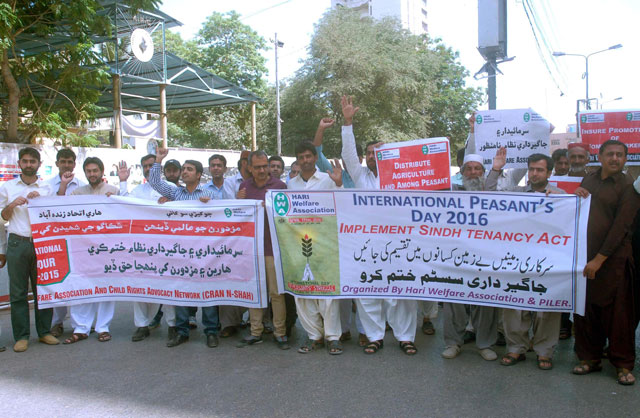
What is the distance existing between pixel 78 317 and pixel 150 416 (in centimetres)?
235

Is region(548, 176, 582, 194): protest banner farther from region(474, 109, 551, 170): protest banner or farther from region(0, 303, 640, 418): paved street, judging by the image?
region(0, 303, 640, 418): paved street

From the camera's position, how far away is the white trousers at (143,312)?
5383 mm

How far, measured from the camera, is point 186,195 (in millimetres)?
5488

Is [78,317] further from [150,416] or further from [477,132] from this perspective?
[477,132]

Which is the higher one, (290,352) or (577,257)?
(577,257)

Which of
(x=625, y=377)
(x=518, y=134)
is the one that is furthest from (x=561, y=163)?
(x=625, y=377)

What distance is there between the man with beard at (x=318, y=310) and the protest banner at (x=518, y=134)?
1.75m

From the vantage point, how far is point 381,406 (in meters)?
3.61

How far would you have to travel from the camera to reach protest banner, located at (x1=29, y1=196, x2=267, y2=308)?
16.8 feet

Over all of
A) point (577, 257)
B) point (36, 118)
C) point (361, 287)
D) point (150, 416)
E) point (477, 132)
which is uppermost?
point (36, 118)

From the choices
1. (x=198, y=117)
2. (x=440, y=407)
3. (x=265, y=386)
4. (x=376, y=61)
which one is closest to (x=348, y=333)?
(x=265, y=386)

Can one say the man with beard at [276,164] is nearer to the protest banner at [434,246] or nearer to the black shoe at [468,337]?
the protest banner at [434,246]

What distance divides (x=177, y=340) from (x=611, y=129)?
16.5 ft

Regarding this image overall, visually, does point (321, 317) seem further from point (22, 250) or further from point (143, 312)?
point (22, 250)
